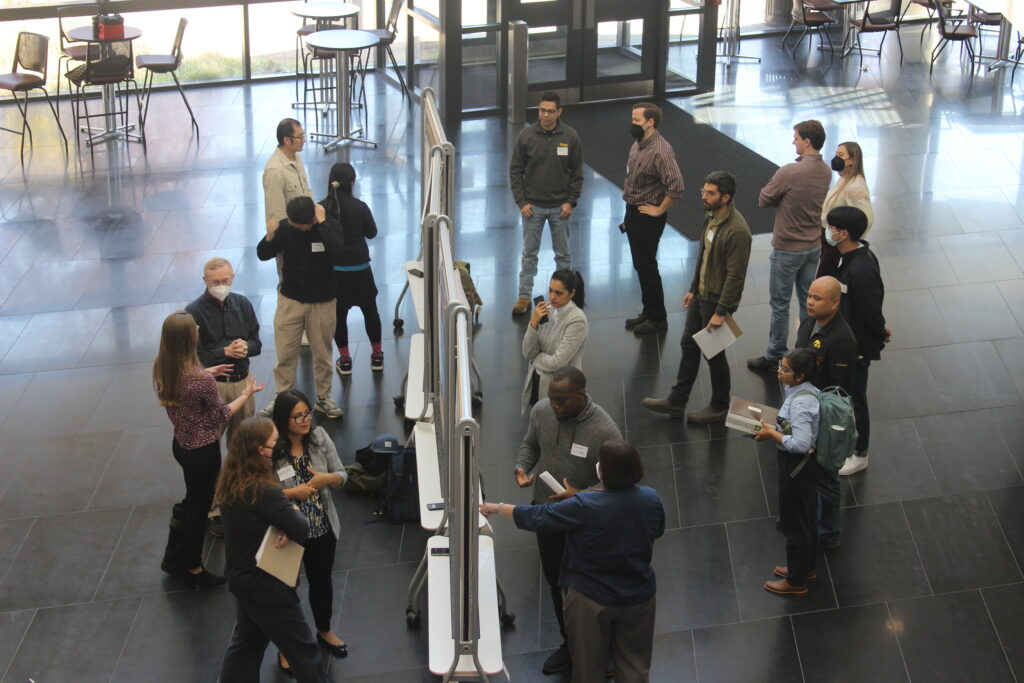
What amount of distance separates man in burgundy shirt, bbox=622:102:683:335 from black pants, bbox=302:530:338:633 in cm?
324

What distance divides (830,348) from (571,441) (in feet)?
4.55

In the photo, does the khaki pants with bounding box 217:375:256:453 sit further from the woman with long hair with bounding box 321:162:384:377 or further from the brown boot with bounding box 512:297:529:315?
the brown boot with bounding box 512:297:529:315

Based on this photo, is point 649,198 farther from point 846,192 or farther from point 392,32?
point 392,32

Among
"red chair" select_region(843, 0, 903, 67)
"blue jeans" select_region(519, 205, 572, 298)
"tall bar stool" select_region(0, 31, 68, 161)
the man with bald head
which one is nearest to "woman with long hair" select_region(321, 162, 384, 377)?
"blue jeans" select_region(519, 205, 572, 298)

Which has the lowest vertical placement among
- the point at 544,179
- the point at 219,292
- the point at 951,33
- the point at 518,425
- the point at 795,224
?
the point at 518,425

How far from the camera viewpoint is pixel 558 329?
17.5ft

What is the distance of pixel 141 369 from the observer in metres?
7.05

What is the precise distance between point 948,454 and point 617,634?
8.76 ft

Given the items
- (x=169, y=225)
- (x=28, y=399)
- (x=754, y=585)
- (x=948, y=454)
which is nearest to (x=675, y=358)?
(x=948, y=454)

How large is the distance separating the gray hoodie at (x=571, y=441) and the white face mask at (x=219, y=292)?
1.79 metres

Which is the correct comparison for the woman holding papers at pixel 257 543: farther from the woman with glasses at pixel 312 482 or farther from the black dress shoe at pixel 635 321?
the black dress shoe at pixel 635 321

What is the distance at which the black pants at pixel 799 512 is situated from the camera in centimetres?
469

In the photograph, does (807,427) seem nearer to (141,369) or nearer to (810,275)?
(810,275)

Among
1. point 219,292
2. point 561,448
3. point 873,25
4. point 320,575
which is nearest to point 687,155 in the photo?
point 873,25
